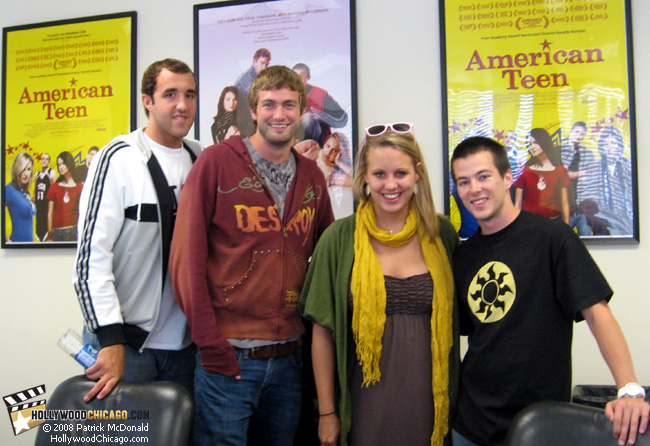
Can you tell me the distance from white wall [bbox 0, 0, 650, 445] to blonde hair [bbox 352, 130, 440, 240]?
24.8 inches

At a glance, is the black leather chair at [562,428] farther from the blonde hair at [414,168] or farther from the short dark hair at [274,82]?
the short dark hair at [274,82]

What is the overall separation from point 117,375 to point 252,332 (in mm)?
375

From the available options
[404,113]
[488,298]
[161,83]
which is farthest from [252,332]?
[404,113]

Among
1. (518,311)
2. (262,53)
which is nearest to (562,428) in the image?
(518,311)

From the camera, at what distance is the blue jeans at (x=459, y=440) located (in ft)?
4.19

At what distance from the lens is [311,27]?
2164mm

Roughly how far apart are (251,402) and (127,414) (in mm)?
374

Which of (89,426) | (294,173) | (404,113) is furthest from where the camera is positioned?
(404,113)

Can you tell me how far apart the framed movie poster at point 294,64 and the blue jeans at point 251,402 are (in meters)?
0.90

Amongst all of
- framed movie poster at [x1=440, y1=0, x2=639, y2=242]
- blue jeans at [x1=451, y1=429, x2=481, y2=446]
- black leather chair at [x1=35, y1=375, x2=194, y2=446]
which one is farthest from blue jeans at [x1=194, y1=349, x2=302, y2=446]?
framed movie poster at [x1=440, y1=0, x2=639, y2=242]

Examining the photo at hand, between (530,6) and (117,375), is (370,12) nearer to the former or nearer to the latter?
(530,6)

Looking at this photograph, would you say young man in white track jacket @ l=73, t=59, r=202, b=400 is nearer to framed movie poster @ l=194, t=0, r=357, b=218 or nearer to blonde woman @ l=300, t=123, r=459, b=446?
blonde woman @ l=300, t=123, r=459, b=446

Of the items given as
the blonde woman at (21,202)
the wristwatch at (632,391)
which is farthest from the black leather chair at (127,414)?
the blonde woman at (21,202)

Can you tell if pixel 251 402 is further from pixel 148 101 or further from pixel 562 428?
pixel 148 101
